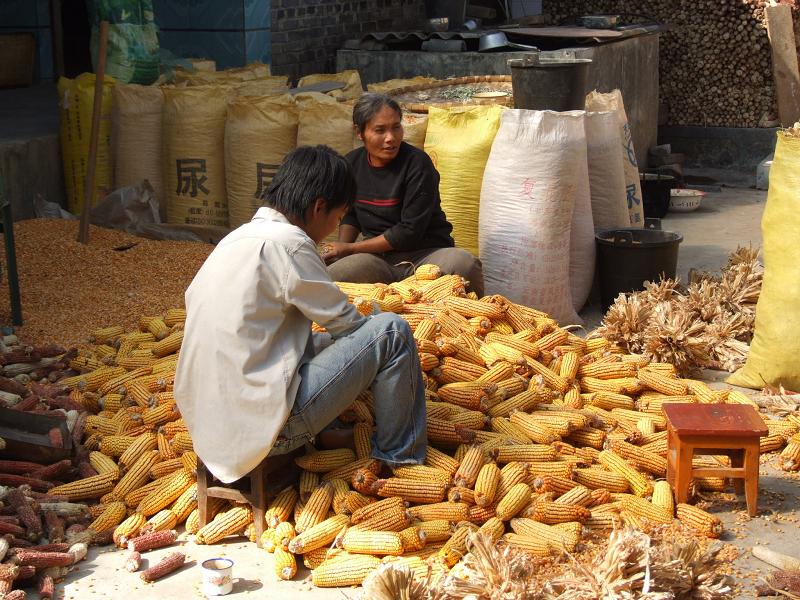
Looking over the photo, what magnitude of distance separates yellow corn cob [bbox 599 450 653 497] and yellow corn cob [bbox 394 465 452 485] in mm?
749

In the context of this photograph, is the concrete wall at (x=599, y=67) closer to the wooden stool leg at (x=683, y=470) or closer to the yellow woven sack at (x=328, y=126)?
the yellow woven sack at (x=328, y=126)

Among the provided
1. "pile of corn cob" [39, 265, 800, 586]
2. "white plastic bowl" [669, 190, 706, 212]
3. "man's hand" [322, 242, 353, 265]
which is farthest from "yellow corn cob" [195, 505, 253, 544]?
"white plastic bowl" [669, 190, 706, 212]

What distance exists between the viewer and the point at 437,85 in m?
8.80

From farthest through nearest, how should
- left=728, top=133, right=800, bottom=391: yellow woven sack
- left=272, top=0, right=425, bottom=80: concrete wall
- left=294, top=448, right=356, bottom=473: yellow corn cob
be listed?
1. left=272, top=0, right=425, bottom=80: concrete wall
2. left=728, top=133, right=800, bottom=391: yellow woven sack
3. left=294, top=448, right=356, bottom=473: yellow corn cob

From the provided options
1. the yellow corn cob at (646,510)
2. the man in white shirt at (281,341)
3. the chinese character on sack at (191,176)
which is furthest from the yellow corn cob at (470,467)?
the chinese character on sack at (191,176)

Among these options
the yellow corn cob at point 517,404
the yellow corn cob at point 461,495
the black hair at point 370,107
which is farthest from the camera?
the black hair at point 370,107

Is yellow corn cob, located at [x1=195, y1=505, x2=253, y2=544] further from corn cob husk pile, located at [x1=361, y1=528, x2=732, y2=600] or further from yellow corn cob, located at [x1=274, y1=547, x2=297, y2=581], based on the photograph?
corn cob husk pile, located at [x1=361, y1=528, x2=732, y2=600]

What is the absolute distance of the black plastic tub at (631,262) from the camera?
21.2 ft

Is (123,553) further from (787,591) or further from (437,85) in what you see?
(437,85)

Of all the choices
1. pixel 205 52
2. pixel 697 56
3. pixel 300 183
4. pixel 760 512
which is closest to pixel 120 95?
pixel 205 52

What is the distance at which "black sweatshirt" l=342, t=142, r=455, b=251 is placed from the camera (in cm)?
582

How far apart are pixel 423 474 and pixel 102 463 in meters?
1.39

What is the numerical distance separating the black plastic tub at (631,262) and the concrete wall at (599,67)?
126 inches

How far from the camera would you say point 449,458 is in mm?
4023
